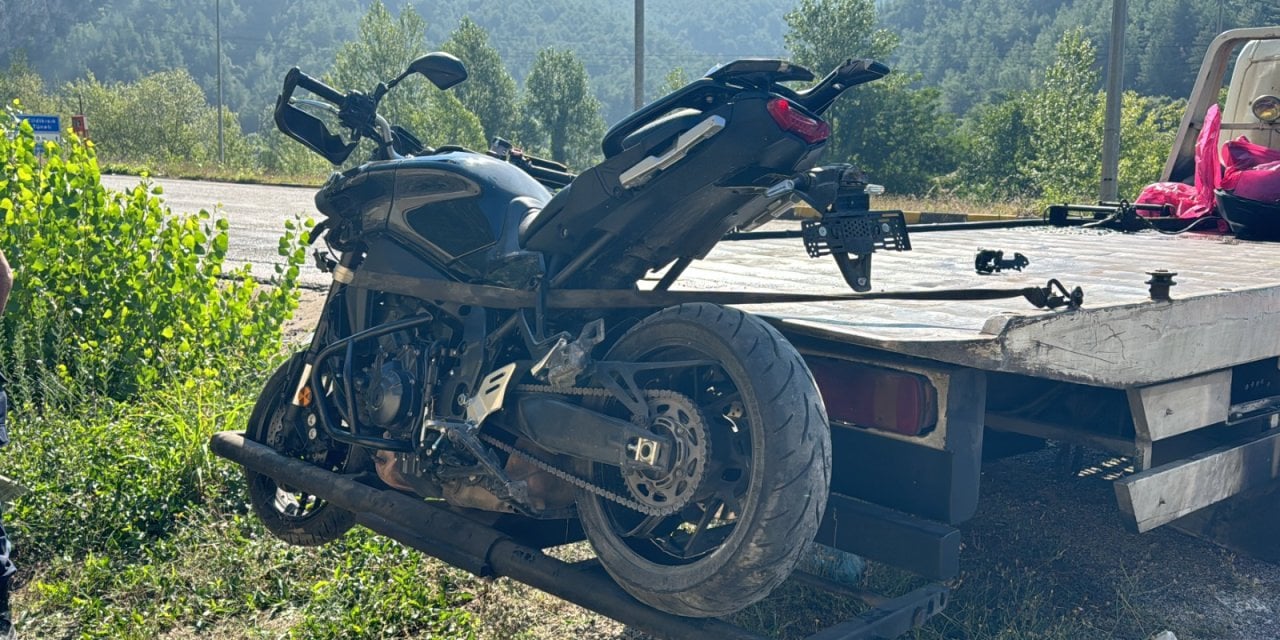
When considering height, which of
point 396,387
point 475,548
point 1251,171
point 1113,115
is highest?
point 1113,115

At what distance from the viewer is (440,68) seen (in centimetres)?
334

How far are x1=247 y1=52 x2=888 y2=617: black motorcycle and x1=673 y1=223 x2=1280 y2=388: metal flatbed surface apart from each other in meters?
0.26

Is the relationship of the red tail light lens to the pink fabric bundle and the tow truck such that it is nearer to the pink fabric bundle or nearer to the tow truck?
the tow truck

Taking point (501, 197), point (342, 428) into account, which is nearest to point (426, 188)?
point (501, 197)

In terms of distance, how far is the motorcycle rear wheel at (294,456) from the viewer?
339 cm

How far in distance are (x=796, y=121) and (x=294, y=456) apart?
193cm

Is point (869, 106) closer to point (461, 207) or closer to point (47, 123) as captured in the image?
point (47, 123)

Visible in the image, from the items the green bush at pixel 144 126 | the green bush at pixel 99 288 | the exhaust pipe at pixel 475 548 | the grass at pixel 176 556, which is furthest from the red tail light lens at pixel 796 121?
the green bush at pixel 144 126

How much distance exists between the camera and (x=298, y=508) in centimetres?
375

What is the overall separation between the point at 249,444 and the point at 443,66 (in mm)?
1307

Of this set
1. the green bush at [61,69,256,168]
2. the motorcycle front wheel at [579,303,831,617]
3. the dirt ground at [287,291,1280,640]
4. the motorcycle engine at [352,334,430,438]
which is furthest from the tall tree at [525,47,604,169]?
the motorcycle front wheel at [579,303,831,617]

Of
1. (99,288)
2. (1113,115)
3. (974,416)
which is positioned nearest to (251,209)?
(1113,115)

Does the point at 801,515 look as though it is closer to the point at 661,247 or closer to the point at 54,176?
the point at 661,247

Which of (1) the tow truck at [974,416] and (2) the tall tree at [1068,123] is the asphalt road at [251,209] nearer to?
(1) the tow truck at [974,416]
